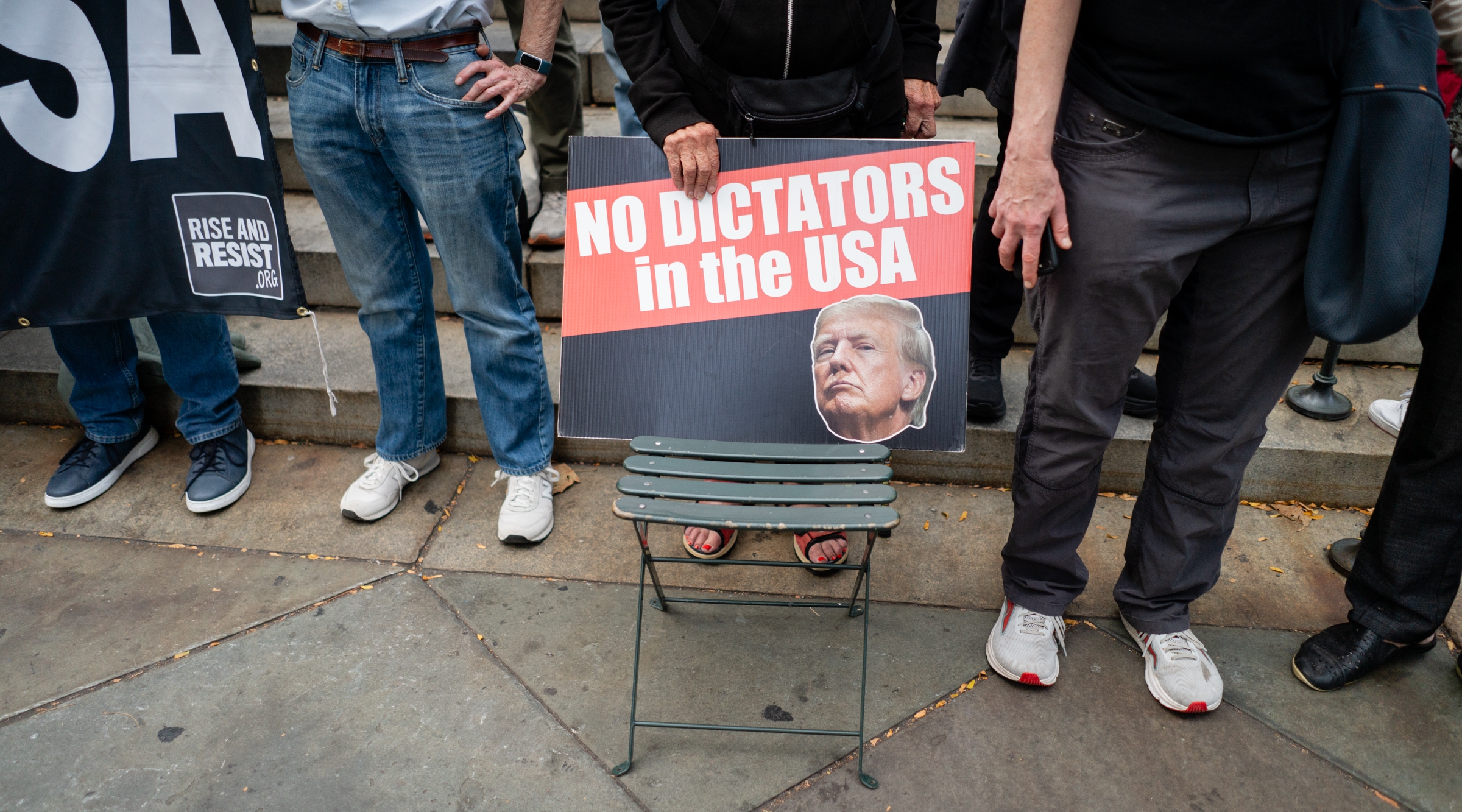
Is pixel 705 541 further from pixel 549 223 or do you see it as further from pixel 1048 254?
pixel 549 223

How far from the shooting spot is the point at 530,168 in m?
3.92

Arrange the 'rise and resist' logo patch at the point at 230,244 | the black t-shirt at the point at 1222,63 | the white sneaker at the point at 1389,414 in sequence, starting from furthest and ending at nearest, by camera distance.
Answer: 1. the white sneaker at the point at 1389,414
2. the 'rise and resist' logo patch at the point at 230,244
3. the black t-shirt at the point at 1222,63

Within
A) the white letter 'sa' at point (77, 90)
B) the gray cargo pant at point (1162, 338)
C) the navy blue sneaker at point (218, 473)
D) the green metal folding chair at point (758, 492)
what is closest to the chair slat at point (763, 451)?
the green metal folding chair at point (758, 492)

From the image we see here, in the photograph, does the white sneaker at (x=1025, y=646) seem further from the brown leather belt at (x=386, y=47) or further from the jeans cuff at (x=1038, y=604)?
the brown leather belt at (x=386, y=47)

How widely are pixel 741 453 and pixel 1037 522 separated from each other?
0.77m

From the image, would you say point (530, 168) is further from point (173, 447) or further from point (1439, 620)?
point (1439, 620)

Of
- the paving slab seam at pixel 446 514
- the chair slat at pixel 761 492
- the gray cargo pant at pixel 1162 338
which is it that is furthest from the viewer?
the paving slab seam at pixel 446 514

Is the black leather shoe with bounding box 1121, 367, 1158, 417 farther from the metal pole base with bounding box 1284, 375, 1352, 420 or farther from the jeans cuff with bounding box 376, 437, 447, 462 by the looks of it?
the jeans cuff with bounding box 376, 437, 447, 462

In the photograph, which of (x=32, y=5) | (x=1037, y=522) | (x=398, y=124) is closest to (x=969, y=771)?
(x=1037, y=522)

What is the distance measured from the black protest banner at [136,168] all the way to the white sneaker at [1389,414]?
3.50 m

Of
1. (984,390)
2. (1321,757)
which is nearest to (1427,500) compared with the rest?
(1321,757)

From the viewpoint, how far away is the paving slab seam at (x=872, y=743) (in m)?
2.00

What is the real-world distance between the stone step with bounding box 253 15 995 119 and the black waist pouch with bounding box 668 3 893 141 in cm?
210

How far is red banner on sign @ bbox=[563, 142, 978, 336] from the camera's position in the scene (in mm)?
2107
